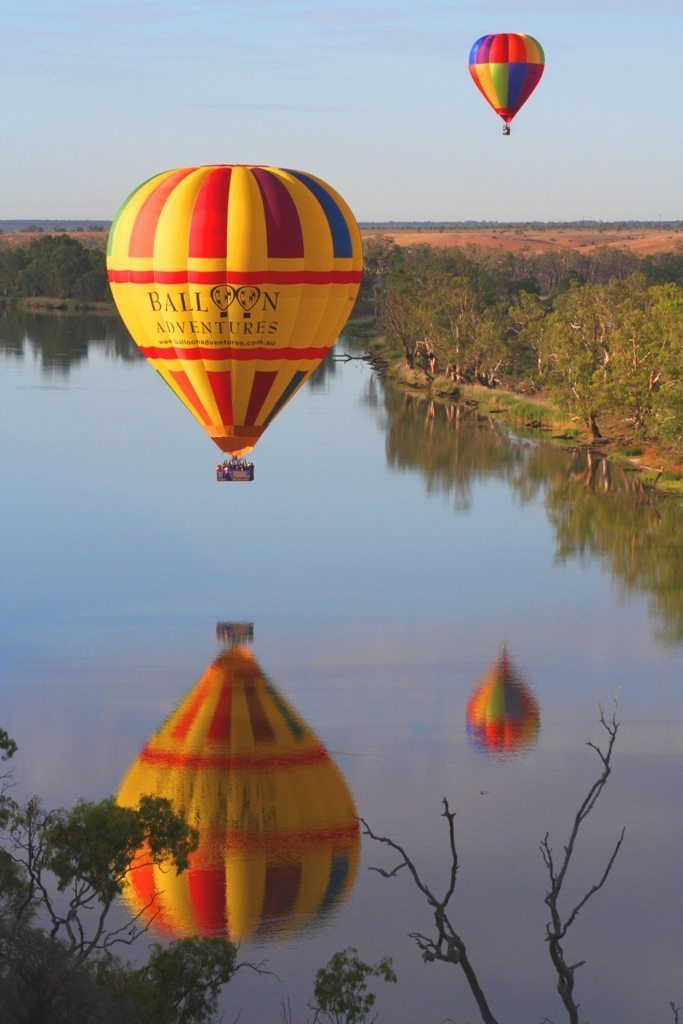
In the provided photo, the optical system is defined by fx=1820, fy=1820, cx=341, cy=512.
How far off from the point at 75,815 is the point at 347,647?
51.8 ft

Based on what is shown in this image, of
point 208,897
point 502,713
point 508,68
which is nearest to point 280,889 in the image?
point 208,897

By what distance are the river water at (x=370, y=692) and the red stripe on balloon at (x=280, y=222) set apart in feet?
20.6

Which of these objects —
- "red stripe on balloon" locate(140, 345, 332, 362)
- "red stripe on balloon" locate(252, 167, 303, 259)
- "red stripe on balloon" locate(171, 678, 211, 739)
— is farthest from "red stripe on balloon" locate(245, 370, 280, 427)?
"red stripe on balloon" locate(171, 678, 211, 739)

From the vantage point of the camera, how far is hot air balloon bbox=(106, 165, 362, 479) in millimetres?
27156

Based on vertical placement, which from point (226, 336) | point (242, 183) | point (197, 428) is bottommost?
point (197, 428)

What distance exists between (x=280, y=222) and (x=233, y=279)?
3.61 ft

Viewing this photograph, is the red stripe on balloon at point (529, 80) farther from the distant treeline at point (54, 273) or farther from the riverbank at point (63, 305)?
the distant treeline at point (54, 273)

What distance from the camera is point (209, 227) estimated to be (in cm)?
2706

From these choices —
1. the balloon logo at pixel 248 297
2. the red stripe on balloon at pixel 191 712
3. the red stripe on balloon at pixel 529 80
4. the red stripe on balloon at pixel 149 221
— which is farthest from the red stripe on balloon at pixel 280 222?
the red stripe on balloon at pixel 529 80

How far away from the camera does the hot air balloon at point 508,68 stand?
45.4 meters

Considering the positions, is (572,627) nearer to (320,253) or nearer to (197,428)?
(320,253)

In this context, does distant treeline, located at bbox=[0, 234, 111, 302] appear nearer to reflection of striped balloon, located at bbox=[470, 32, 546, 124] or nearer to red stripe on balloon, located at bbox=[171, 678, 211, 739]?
reflection of striped balloon, located at bbox=[470, 32, 546, 124]

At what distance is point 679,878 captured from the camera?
19578 millimetres

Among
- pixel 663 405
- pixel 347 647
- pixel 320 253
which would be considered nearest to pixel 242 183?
pixel 320 253
